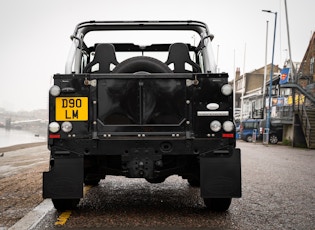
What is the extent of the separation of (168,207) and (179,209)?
0.20 m

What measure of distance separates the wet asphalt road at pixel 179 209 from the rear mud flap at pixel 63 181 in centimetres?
31

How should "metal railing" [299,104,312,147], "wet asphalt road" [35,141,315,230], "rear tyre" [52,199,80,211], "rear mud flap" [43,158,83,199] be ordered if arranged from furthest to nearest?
"metal railing" [299,104,312,147] < "rear tyre" [52,199,80,211] < "rear mud flap" [43,158,83,199] < "wet asphalt road" [35,141,315,230]

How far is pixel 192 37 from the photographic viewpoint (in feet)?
22.9

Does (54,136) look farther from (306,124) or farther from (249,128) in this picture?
(249,128)

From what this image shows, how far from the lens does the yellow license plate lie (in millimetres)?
4938

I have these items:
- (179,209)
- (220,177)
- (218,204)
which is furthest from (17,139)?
(220,177)

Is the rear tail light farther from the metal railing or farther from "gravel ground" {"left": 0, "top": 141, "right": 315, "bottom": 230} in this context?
the metal railing

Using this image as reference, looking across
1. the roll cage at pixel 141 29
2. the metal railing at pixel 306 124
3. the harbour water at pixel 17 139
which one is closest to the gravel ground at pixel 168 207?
the roll cage at pixel 141 29

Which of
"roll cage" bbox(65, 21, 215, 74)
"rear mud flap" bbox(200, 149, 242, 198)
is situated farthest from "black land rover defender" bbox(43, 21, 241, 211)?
"roll cage" bbox(65, 21, 215, 74)

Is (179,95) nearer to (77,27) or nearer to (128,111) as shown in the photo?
(128,111)

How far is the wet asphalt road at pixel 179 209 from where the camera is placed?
4.78 meters

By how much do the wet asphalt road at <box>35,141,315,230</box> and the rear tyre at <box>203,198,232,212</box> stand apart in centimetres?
8

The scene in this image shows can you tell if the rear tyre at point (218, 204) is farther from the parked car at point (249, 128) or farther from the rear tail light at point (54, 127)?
the parked car at point (249, 128)

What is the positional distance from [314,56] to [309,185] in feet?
125
